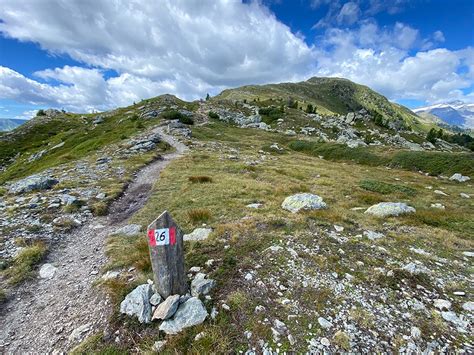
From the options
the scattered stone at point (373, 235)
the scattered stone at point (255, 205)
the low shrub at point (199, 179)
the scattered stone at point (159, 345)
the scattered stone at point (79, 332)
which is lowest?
the scattered stone at point (79, 332)

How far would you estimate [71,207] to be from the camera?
42.2 feet

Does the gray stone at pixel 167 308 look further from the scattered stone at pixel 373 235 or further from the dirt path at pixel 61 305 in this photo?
the scattered stone at pixel 373 235

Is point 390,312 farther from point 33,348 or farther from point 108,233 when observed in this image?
point 108,233

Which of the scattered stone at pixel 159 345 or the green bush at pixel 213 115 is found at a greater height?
the green bush at pixel 213 115

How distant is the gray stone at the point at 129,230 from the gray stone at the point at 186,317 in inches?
226

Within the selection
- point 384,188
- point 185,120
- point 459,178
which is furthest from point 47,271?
point 185,120

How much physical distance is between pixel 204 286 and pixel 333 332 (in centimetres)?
313

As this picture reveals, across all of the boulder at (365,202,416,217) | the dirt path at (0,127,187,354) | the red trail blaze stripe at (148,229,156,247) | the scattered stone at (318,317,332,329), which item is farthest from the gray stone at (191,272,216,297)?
the boulder at (365,202,416,217)

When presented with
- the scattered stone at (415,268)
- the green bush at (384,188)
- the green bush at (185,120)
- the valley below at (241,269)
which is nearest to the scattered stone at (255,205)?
the valley below at (241,269)

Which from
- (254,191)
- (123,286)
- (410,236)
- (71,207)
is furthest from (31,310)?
(410,236)

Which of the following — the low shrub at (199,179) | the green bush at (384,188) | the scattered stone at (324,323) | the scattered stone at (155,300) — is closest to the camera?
the scattered stone at (324,323)

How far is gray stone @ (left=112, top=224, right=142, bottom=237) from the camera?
10.6m

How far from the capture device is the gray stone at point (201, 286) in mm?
6252

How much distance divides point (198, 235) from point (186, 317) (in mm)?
4016
